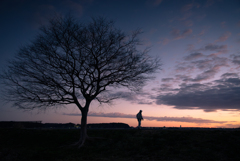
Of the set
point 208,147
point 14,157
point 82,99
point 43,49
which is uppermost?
point 43,49

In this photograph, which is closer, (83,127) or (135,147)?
(135,147)

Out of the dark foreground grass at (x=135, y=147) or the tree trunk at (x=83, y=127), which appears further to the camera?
the tree trunk at (x=83, y=127)

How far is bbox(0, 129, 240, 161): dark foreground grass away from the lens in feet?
38.8

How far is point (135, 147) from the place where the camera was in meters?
14.6

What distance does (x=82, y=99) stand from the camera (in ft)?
61.9

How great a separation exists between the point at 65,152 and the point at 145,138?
24.0 feet

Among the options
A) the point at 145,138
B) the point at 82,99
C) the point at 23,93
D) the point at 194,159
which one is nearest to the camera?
the point at 194,159

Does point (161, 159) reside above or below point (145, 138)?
below

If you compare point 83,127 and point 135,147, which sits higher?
point 83,127

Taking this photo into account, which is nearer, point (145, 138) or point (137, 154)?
point (137, 154)

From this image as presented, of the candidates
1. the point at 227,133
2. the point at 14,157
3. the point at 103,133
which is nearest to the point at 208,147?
the point at 227,133

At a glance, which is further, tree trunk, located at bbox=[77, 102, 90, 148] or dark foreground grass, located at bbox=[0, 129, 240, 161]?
tree trunk, located at bbox=[77, 102, 90, 148]

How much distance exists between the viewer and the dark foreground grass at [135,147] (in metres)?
11.8

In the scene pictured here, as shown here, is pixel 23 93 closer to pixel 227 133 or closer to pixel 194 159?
pixel 194 159
